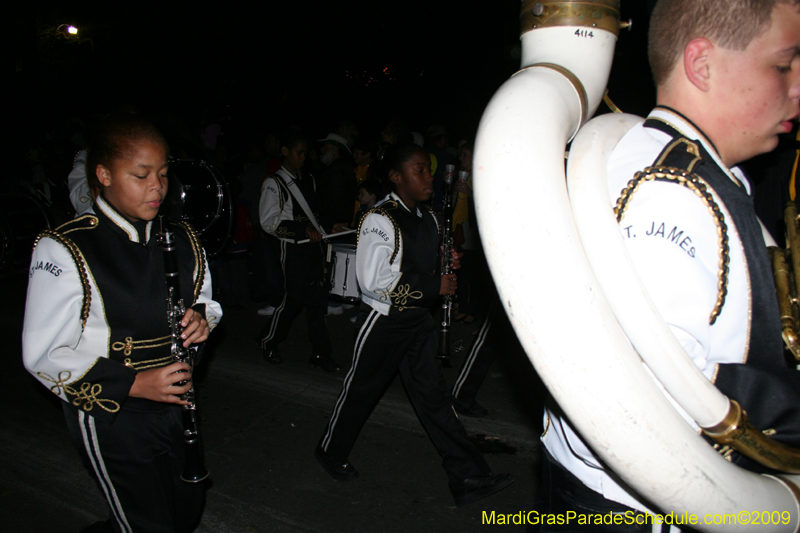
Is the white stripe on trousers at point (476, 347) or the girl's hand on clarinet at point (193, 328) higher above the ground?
the girl's hand on clarinet at point (193, 328)

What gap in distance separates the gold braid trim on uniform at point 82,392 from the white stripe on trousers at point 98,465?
0.34 feet

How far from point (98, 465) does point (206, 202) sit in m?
4.90

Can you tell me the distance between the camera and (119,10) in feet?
50.4

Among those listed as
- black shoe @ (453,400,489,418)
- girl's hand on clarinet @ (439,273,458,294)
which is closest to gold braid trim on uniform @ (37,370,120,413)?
girl's hand on clarinet @ (439,273,458,294)

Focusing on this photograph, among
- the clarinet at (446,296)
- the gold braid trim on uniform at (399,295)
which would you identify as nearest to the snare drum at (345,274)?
the clarinet at (446,296)

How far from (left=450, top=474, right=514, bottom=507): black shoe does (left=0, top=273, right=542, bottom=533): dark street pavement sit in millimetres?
63

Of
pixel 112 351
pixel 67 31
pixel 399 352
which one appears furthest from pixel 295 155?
pixel 67 31

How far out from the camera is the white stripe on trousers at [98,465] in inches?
74.7

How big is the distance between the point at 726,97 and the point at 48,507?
385 centimetres

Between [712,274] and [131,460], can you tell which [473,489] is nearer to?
[131,460]

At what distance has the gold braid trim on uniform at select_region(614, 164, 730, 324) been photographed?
1.05 metres

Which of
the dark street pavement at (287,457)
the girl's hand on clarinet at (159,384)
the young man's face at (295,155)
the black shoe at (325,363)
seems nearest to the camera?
the girl's hand on clarinet at (159,384)

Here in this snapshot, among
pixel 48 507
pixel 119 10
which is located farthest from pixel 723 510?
pixel 119 10

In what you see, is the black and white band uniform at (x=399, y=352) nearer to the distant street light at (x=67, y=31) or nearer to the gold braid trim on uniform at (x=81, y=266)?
the gold braid trim on uniform at (x=81, y=266)
